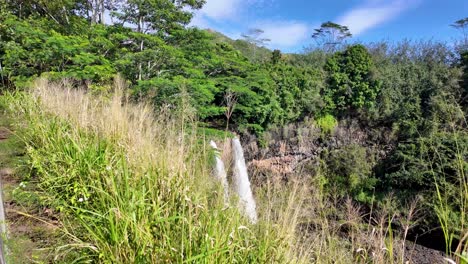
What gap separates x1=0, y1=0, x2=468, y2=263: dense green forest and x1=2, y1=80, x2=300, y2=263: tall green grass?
1676 mm

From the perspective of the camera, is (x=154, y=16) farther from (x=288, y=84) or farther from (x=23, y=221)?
(x=23, y=221)

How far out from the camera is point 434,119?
32.8 ft

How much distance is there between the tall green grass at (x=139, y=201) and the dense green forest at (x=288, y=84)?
1.68 metres

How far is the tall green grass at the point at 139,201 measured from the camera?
1.55 meters

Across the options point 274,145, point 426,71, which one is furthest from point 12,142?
point 426,71

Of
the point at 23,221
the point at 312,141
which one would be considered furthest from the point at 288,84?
the point at 23,221

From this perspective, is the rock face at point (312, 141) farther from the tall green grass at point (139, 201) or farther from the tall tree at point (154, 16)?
the tall green grass at point (139, 201)

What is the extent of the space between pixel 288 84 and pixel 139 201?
11408mm

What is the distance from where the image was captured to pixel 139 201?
1.75m

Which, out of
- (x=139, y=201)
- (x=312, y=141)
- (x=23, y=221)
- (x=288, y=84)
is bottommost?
(x=312, y=141)

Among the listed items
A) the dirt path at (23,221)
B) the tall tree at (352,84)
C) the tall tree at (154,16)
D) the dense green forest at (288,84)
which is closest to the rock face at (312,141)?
the dense green forest at (288,84)

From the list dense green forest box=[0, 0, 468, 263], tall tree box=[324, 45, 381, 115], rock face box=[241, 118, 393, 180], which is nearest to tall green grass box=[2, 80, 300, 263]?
dense green forest box=[0, 0, 468, 263]

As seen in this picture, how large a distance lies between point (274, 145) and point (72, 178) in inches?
401

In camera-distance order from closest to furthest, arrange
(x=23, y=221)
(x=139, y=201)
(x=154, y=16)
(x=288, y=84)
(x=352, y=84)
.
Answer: (x=139, y=201) < (x=23, y=221) < (x=154, y=16) < (x=288, y=84) < (x=352, y=84)
